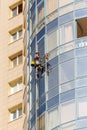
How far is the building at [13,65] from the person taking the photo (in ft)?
142

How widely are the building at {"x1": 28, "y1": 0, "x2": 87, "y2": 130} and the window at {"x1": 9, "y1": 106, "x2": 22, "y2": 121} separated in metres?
4.50

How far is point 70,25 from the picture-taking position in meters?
36.9

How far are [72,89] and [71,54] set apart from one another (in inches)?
77.6

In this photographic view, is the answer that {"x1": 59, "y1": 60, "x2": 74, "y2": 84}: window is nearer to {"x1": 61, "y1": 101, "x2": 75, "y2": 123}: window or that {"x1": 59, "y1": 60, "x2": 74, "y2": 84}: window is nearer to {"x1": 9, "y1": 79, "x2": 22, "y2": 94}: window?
{"x1": 61, "y1": 101, "x2": 75, "y2": 123}: window

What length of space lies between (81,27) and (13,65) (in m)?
9.35

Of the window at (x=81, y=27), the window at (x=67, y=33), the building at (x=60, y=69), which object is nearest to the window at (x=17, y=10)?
the building at (x=60, y=69)

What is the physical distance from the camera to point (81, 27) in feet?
123

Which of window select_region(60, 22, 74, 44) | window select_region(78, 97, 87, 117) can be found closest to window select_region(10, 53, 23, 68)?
window select_region(60, 22, 74, 44)

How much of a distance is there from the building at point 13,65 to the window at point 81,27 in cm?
604

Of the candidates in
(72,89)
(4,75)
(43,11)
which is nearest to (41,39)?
(43,11)

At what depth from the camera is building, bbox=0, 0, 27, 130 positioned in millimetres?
43188

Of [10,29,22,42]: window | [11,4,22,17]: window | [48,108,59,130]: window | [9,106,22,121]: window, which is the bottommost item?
[48,108,59,130]: window

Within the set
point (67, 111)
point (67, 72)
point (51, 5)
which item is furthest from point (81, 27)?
point (67, 111)

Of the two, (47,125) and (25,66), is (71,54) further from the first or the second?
(25,66)
